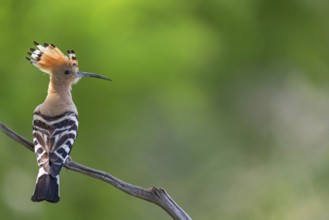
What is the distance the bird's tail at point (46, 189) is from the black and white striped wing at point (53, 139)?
3 centimetres

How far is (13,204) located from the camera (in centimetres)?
566

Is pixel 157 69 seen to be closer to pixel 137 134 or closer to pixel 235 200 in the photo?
pixel 137 134

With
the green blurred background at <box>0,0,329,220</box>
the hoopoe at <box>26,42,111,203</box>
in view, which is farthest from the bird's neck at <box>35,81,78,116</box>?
the green blurred background at <box>0,0,329,220</box>

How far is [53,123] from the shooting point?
416 centimetres

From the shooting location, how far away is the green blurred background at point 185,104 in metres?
5.71

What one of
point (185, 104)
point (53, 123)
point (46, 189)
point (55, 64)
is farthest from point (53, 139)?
point (185, 104)

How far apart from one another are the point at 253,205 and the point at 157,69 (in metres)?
1.18

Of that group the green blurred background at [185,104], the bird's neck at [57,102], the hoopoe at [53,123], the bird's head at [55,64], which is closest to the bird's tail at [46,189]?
the hoopoe at [53,123]

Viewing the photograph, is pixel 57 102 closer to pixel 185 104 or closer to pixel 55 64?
pixel 55 64

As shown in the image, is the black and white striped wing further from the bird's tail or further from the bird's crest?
the bird's crest

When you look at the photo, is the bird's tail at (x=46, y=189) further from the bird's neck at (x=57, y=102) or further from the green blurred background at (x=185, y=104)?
the green blurred background at (x=185, y=104)

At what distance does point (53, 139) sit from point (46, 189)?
0.95 feet

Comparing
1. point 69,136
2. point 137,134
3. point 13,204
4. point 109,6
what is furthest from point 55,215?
point 69,136

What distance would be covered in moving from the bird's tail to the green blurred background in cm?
173
